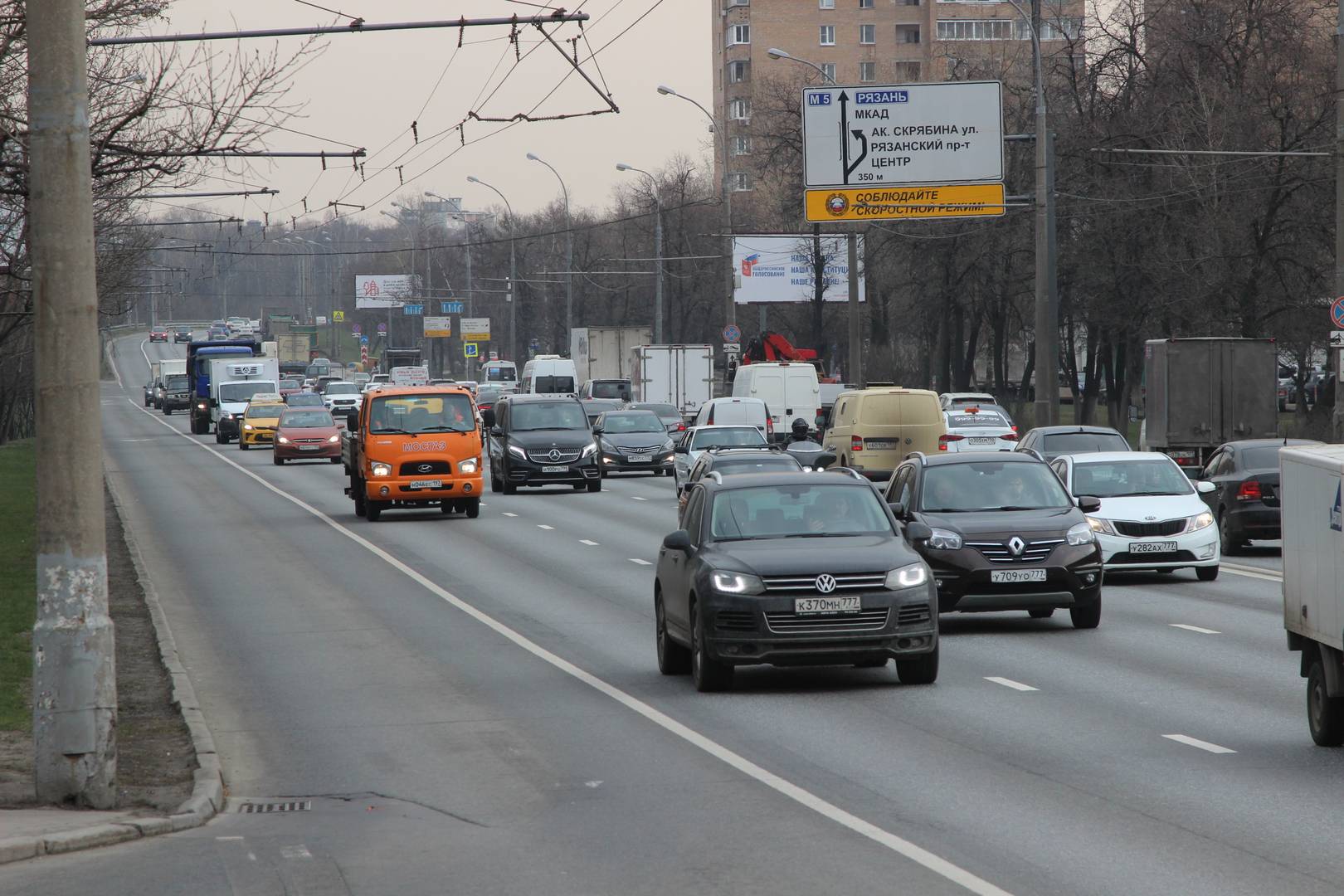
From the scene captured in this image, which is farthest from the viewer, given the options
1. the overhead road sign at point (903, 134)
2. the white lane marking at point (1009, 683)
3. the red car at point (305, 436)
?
the red car at point (305, 436)

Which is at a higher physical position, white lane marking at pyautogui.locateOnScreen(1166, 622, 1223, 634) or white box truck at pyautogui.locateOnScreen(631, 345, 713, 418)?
white box truck at pyautogui.locateOnScreen(631, 345, 713, 418)

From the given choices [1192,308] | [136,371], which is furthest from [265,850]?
[136,371]

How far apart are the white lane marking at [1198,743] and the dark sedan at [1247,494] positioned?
13.3 m

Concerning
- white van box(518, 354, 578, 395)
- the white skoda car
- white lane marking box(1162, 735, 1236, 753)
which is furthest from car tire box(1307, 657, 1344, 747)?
white van box(518, 354, 578, 395)

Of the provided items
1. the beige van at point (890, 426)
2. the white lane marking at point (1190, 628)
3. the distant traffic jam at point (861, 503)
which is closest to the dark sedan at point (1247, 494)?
the distant traffic jam at point (861, 503)

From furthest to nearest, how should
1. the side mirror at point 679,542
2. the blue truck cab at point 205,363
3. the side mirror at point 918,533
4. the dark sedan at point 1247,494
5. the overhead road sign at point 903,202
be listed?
the blue truck cab at point 205,363
the overhead road sign at point 903,202
the dark sedan at point 1247,494
the side mirror at point 918,533
the side mirror at point 679,542

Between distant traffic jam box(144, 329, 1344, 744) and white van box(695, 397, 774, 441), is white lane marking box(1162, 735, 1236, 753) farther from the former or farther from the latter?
white van box(695, 397, 774, 441)

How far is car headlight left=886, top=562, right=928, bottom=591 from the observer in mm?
12656

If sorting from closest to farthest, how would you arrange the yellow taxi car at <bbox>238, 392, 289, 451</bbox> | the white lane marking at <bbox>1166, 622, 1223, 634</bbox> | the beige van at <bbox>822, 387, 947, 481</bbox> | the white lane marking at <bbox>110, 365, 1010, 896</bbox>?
1. the white lane marking at <bbox>110, 365, 1010, 896</bbox>
2. the white lane marking at <bbox>1166, 622, 1223, 634</bbox>
3. the beige van at <bbox>822, 387, 947, 481</bbox>
4. the yellow taxi car at <bbox>238, 392, 289, 451</bbox>

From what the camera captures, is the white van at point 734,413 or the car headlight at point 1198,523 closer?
the car headlight at point 1198,523

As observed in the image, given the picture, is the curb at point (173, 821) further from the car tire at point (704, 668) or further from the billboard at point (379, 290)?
the billboard at point (379, 290)

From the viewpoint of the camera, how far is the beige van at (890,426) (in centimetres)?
3469

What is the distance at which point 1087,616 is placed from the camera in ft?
54.1

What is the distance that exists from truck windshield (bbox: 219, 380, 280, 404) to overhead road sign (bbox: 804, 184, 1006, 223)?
34.7 m
